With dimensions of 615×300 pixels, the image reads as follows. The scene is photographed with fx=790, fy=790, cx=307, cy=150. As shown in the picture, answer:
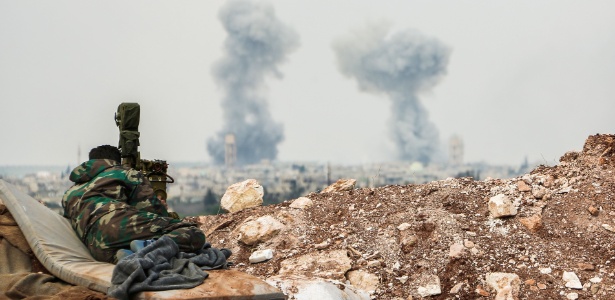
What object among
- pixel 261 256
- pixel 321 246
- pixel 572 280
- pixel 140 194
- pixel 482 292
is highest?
pixel 140 194

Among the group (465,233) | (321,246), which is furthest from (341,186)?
(465,233)

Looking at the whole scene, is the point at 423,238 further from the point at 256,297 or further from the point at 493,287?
the point at 256,297

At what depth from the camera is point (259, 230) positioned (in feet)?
34.7

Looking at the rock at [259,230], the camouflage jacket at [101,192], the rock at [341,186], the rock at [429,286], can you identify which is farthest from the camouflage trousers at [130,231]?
the rock at [341,186]

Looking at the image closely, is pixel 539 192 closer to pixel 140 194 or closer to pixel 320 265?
pixel 320 265

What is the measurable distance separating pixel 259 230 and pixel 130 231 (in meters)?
3.54

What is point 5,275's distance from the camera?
Result: 6.83m

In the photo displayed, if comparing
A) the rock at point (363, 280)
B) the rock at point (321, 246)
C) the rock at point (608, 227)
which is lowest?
the rock at point (363, 280)

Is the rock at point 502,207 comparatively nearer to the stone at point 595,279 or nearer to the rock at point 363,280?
the stone at point 595,279

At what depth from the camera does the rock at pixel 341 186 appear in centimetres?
1200

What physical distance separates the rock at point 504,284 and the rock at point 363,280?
4.33 feet

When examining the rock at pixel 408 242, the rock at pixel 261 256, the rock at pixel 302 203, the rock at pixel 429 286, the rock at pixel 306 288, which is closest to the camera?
the rock at pixel 306 288

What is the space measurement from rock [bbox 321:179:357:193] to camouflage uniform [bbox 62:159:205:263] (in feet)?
14.2

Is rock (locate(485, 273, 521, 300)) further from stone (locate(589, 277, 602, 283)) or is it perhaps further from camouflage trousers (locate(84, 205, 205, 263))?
camouflage trousers (locate(84, 205, 205, 263))
